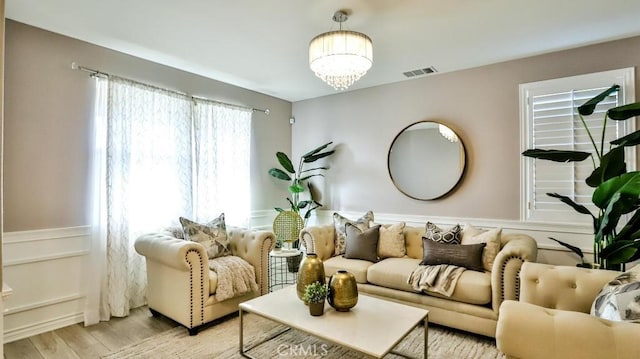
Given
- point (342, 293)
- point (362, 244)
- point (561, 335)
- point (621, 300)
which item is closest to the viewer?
point (561, 335)

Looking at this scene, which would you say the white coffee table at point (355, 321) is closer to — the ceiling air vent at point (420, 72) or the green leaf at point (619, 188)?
the green leaf at point (619, 188)

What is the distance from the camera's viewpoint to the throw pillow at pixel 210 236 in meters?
3.30

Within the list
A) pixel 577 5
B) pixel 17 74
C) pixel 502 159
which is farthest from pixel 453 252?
pixel 17 74

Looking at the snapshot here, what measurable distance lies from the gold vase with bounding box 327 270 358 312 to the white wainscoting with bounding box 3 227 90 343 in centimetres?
248

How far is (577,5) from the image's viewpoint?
8.06 feet

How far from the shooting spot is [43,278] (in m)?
2.89

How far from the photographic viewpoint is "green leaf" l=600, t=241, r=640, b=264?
2238 millimetres

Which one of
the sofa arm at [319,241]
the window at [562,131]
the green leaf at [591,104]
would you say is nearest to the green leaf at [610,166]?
the green leaf at [591,104]

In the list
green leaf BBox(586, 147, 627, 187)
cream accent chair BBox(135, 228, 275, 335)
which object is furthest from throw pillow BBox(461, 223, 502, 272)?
cream accent chair BBox(135, 228, 275, 335)

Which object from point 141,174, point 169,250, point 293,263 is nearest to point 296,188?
point 293,263

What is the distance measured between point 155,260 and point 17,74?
77.3 inches

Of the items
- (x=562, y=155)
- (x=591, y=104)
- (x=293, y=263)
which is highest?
(x=591, y=104)

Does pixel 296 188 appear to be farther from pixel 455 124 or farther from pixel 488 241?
pixel 488 241

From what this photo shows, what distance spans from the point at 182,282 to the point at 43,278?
126 cm
